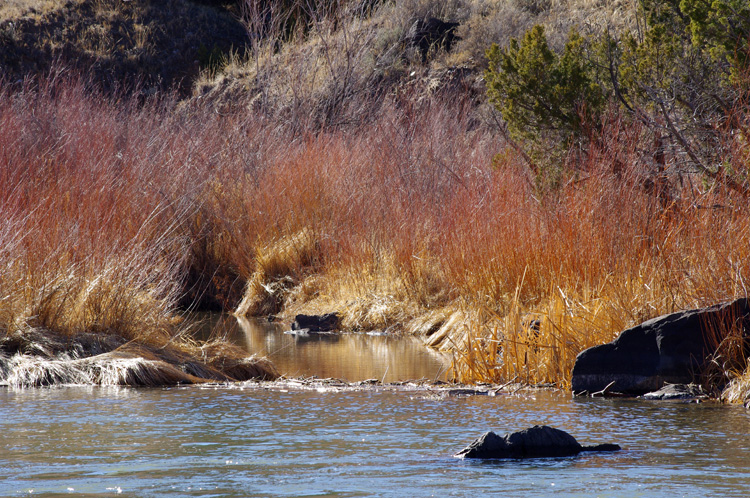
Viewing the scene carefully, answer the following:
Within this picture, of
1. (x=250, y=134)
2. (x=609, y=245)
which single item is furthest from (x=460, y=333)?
(x=250, y=134)

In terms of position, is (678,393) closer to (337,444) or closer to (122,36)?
(337,444)

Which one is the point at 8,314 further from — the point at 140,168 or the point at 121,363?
the point at 140,168

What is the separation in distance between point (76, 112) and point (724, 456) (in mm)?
12037

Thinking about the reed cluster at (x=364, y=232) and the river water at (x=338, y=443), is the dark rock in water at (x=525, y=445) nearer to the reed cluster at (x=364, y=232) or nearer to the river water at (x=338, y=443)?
the river water at (x=338, y=443)

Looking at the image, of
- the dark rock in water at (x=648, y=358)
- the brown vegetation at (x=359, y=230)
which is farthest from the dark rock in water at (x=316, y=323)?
the dark rock in water at (x=648, y=358)

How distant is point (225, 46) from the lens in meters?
36.5

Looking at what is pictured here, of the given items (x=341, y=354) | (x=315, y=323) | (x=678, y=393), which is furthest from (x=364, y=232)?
(x=678, y=393)

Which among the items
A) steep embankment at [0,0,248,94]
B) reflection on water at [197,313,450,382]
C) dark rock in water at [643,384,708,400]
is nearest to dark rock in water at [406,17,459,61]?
steep embankment at [0,0,248,94]

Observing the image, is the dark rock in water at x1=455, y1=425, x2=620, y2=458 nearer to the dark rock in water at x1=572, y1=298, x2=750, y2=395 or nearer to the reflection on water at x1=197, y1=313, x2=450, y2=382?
the dark rock in water at x1=572, y1=298, x2=750, y2=395

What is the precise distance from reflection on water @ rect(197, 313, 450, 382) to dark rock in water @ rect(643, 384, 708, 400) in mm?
1747

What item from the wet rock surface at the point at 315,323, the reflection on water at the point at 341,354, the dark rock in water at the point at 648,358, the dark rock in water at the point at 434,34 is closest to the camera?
the dark rock in water at the point at 648,358

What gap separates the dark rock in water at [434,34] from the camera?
90.9 feet

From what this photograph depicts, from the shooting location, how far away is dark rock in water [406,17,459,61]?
27.7 m

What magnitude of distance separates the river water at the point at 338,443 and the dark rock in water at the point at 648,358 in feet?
0.68
